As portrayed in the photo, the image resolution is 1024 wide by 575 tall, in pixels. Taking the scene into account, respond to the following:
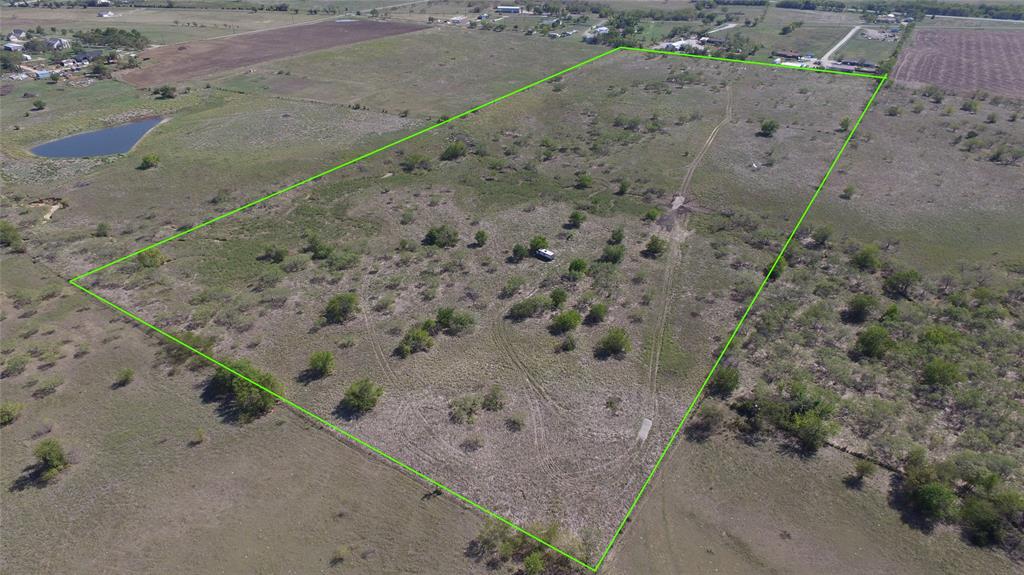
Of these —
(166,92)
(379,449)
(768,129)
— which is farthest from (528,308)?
(166,92)

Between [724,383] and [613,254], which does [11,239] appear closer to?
[613,254]

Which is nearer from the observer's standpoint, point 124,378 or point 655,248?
point 124,378

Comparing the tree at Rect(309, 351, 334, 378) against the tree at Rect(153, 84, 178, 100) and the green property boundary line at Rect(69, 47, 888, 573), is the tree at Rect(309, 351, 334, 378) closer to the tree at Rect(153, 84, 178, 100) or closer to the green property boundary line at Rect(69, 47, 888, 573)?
the green property boundary line at Rect(69, 47, 888, 573)

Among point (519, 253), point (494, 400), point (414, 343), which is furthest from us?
point (519, 253)

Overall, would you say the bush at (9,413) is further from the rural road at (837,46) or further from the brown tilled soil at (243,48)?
the rural road at (837,46)

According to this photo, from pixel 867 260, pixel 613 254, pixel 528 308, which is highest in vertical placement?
pixel 613 254

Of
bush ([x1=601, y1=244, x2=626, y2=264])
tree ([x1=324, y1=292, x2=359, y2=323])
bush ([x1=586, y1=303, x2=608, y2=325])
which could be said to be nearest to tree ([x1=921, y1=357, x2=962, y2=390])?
bush ([x1=586, y1=303, x2=608, y2=325])

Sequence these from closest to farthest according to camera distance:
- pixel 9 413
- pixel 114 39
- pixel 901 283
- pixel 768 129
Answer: pixel 9 413 < pixel 901 283 < pixel 768 129 < pixel 114 39
